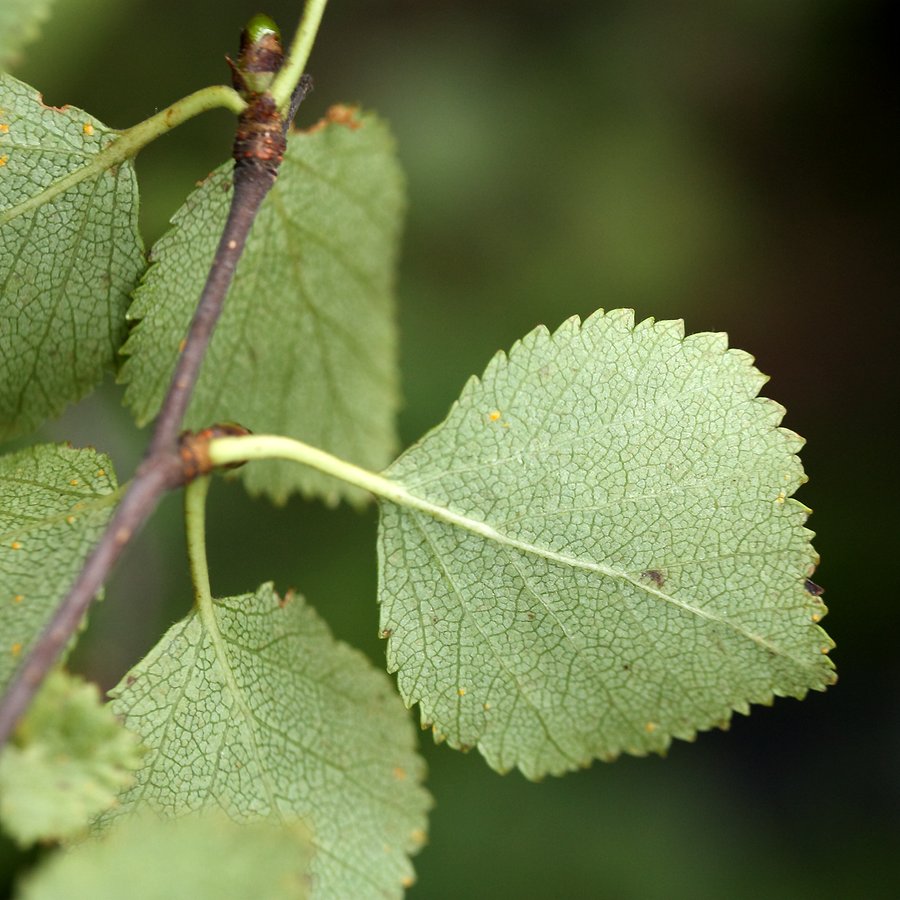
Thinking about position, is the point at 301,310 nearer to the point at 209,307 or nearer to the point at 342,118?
Answer: the point at 342,118

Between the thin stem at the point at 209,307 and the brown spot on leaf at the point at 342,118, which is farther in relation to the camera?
the brown spot on leaf at the point at 342,118

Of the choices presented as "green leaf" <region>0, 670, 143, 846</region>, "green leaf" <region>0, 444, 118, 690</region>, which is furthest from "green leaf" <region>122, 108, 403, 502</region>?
"green leaf" <region>0, 670, 143, 846</region>

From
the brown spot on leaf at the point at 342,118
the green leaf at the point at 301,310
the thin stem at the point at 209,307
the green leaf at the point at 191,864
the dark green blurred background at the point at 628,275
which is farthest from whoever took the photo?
the dark green blurred background at the point at 628,275

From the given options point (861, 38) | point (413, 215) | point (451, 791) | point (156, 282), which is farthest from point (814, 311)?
point (156, 282)

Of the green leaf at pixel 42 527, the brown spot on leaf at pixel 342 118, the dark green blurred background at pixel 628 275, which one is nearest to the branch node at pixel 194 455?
the green leaf at pixel 42 527

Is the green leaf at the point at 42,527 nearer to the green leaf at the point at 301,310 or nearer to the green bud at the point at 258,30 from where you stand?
the green leaf at the point at 301,310
